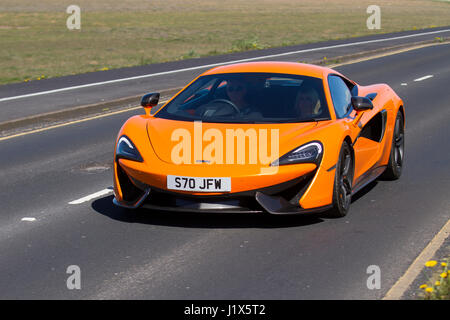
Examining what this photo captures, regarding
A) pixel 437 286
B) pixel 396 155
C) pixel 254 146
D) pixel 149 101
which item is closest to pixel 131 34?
pixel 396 155

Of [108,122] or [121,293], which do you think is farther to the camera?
[108,122]

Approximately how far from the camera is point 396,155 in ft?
33.2

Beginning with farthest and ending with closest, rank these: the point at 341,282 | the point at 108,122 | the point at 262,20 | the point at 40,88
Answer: the point at 262,20, the point at 40,88, the point at 108,122, the point at 341,282

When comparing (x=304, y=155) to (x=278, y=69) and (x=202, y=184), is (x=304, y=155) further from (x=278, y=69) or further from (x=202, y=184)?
(x=278, y=69)

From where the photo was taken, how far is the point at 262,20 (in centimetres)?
7044

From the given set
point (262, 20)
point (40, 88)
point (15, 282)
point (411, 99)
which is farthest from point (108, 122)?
point (262, 20)

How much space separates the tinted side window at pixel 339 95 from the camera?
868cm

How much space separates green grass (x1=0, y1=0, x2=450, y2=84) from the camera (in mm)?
33500

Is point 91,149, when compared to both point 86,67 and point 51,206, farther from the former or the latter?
point 86,67

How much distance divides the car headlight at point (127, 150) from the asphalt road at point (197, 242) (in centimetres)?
61

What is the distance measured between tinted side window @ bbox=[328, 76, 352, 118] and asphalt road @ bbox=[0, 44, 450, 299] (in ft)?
3.13

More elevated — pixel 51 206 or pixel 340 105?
pixel 340 105
